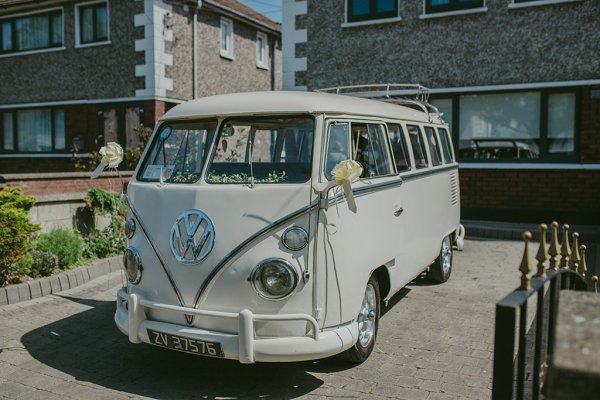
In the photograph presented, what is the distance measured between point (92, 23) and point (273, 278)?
14755 mm

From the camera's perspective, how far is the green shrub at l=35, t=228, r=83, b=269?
7.41m

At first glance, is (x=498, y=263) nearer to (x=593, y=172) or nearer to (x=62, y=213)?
(x=593, y=172)

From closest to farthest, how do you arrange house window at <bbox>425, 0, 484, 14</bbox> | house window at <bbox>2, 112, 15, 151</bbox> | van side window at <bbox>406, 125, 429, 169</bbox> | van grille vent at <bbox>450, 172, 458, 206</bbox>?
van side window at <bbox>406, 125, 429, 169</bbox>, van grille vent at <bbox>450, 172, 458, 206</bbox>, house window at <bbox>425, 0, 484, 14</bbox>, house window at <bbox>2, 112, 15, 151</bbox>

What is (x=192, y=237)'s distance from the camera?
4.32 meters

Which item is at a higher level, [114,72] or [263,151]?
[114,72]

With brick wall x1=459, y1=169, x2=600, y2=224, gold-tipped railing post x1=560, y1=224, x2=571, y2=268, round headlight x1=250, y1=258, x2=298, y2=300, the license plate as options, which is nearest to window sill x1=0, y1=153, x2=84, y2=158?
brick wall x1=459, y1=169, x2=600, y2=224

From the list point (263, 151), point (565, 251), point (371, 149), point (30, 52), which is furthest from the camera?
point (30, 52)

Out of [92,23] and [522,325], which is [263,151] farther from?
[92,23]

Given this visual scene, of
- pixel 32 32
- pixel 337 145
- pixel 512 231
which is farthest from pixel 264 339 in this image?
pixel 32 32

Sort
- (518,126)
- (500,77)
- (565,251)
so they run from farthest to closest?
1. (518,126)
2. (500,77)
3. (565,251)

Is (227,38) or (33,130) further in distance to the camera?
(227,38)

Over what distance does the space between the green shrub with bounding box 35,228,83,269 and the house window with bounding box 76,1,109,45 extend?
33.3 feet

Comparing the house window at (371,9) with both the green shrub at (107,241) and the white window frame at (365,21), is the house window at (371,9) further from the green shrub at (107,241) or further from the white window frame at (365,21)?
the green shrub at (107,241)

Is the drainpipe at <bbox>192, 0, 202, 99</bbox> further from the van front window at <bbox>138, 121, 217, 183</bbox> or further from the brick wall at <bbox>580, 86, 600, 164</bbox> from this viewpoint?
the van front window at <bbox>138, 121, 217, 183</bbox>
